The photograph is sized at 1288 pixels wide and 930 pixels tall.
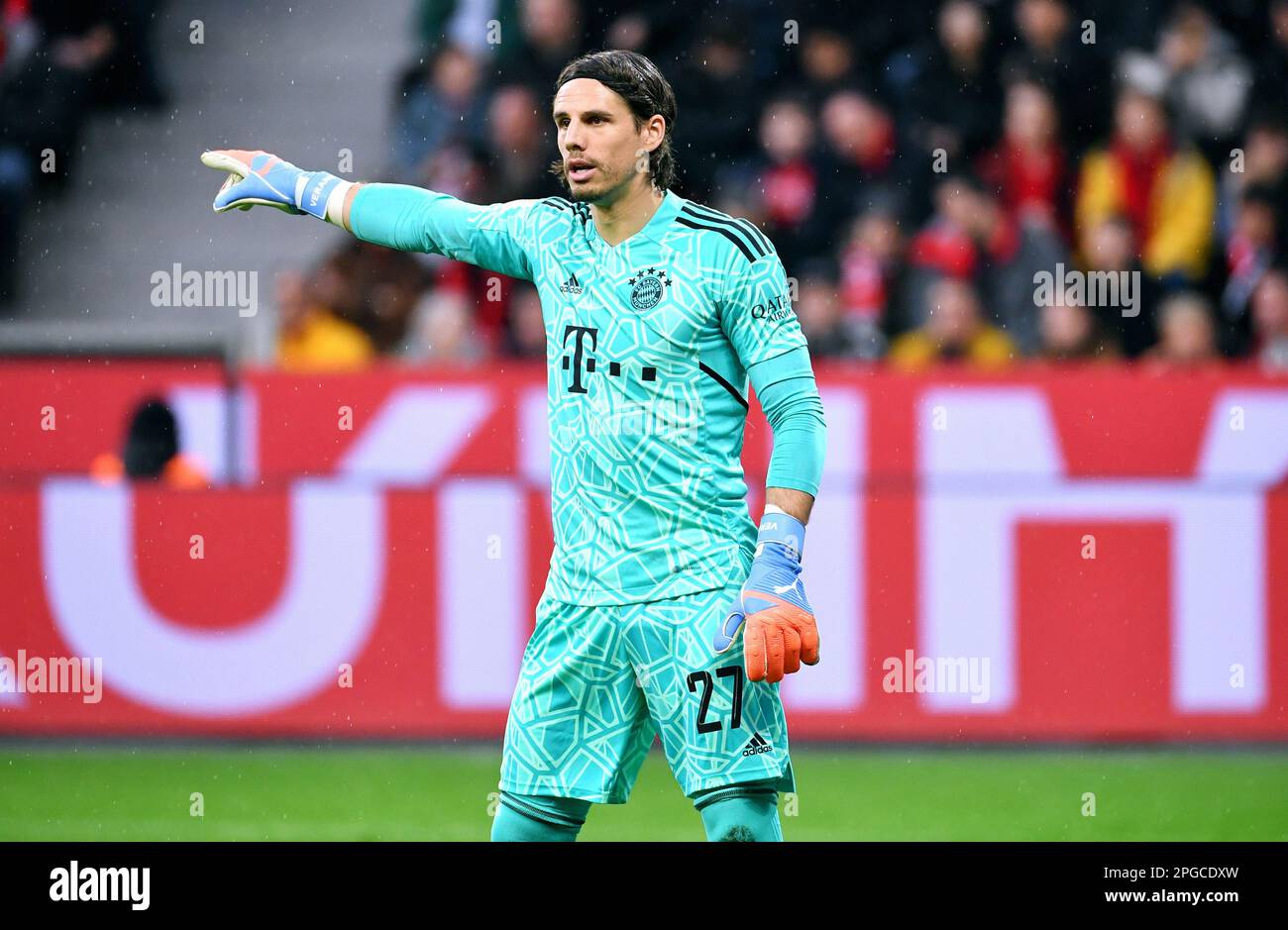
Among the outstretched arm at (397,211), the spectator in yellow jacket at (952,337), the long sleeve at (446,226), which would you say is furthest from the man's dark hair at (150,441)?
the long sleeve at (446,226)

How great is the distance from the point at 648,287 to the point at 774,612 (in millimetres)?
710

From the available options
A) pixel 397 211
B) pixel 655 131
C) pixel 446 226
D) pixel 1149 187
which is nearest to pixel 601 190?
pixel 655 131

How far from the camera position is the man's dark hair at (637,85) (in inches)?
151

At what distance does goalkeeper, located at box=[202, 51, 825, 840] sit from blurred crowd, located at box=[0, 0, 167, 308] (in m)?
6.17

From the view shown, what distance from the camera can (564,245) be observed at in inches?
154

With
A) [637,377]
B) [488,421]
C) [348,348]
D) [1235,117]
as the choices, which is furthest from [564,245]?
[1235,117]

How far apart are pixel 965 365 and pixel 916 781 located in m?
1.93

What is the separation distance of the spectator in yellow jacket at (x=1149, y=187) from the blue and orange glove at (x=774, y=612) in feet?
17.8

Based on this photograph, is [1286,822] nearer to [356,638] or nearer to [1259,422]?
[1259,422]

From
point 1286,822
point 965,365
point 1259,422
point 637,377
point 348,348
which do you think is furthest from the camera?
point 348,348

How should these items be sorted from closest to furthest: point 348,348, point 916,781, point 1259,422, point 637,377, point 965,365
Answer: point 637,377 → point 916,781 → point 1259,422 → point 965,365 → point 348,348

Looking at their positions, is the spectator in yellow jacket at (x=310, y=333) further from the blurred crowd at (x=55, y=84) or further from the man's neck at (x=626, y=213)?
the man's neck at (x=626, y=213)

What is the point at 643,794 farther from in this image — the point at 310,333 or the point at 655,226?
the point at 655,226

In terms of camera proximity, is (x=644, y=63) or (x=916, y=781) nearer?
(x=644, y=63)
